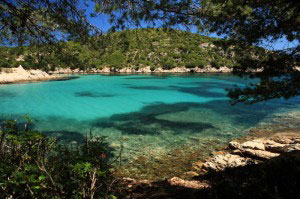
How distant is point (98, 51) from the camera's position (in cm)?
667

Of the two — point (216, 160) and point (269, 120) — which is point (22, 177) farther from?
point (269, 120)

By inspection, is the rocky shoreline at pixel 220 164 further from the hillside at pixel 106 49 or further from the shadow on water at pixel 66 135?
the shadow on water at pixel 66 135

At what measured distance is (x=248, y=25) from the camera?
16.8 feet

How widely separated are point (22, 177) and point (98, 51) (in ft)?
16.8

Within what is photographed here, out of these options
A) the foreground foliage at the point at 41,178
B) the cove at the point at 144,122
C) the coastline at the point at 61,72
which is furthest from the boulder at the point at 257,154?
the coastline at the point at 61,72

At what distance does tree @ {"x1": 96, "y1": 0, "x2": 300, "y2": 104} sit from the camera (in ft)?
15.1

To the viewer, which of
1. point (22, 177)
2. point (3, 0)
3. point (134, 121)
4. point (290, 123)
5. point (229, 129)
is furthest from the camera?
point (134, 121)

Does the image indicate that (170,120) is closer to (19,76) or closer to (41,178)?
(41,178)

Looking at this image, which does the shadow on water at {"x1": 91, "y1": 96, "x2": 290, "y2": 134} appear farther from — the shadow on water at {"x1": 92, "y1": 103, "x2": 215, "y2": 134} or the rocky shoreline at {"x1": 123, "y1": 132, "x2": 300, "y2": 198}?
the rocky shoreline at {"x1": 123, "y1": 132, "x2": 300, "y2": 198}

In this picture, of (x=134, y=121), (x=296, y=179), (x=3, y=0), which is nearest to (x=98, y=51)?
(x=3, y=0)

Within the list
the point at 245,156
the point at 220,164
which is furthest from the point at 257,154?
the point at 220,164

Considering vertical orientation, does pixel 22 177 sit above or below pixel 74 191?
above

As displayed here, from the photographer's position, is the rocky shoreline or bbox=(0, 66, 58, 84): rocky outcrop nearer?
the rocky shoreline

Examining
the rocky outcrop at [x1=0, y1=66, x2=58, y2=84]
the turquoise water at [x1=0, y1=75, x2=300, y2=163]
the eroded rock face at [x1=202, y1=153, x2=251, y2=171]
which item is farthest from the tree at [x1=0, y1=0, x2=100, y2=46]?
the rocky outcrop at [x1=0, y1=66, x2=58, y2=84]
